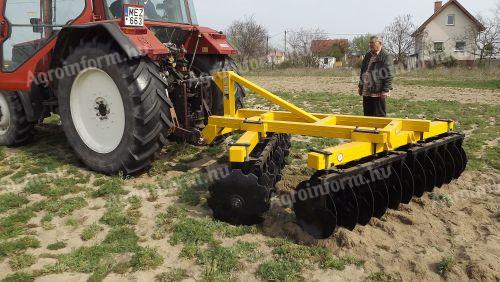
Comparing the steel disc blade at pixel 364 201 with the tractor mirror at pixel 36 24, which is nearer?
the steel disc blade at pixel 364 201

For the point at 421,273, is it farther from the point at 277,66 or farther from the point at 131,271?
the point at 277,66

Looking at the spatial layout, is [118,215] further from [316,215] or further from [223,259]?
[316,215]

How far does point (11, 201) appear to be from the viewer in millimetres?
3992

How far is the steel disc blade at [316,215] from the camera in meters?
3.06

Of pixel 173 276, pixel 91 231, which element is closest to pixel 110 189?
pixel 91 231

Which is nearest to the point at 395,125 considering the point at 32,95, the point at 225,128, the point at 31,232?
the point at 225,128

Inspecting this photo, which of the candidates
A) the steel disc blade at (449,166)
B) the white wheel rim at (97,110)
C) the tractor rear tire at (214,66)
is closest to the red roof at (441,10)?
the tractor rear tire at (214,66)

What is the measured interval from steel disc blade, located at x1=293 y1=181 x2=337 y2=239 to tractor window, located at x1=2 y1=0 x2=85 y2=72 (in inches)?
132

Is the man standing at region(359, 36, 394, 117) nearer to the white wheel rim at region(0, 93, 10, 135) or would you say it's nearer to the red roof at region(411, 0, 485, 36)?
the white wheel rim at region(0, 93, 10, 135)

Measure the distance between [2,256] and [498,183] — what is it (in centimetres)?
461

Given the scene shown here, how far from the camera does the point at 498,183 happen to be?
452 cm

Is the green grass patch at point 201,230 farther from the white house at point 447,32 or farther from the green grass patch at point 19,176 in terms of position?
the white house at point 447,32

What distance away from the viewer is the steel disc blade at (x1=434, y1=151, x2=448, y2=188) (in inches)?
169

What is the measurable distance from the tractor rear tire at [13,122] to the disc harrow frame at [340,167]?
2799 mm
